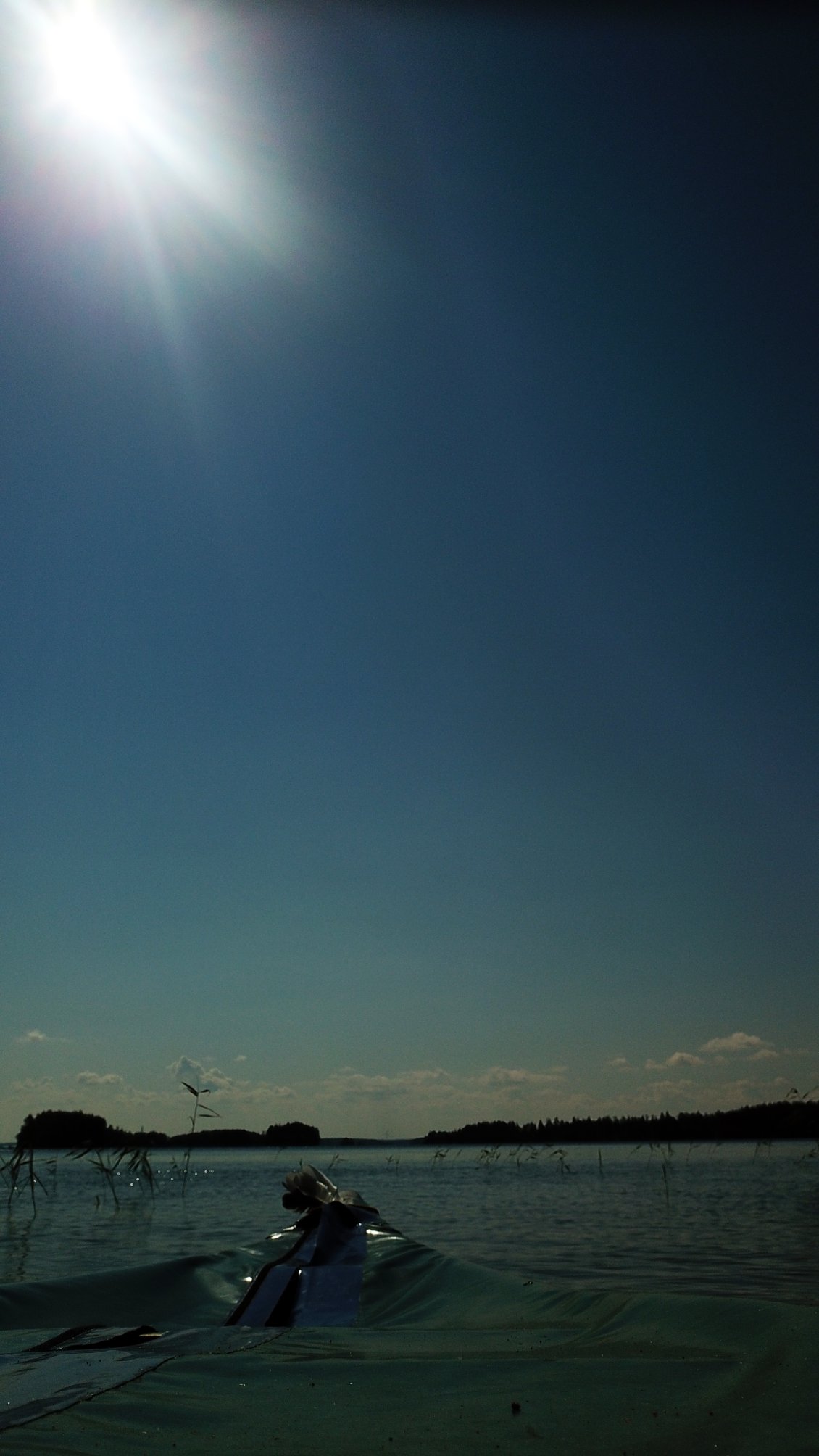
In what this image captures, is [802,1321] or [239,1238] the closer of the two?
[802,1321]

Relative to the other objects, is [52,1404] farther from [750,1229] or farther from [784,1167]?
[784,1167]

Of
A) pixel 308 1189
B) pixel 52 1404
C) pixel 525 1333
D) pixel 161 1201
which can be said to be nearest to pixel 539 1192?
pixel 161 1201

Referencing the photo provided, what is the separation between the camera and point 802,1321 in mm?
3635

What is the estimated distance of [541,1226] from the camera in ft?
53.5

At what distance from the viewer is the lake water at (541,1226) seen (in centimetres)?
1030

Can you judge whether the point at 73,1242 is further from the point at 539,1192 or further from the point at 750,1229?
the point at 539,1192

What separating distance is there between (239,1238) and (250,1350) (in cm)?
1115

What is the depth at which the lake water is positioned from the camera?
1030 cm

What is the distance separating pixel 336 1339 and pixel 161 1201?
74.9 ft

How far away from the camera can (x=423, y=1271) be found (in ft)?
22.5

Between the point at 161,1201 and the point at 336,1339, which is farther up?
the point at 336,1339

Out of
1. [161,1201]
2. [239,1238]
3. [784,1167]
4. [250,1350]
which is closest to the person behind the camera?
[250,1350]

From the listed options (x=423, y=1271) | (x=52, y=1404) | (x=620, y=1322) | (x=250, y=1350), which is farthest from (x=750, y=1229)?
(x=52, y=1404)

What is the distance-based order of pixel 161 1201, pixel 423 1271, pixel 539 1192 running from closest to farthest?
pixel 423 1271 → pixel 161 1201 → pixel 539 1192
